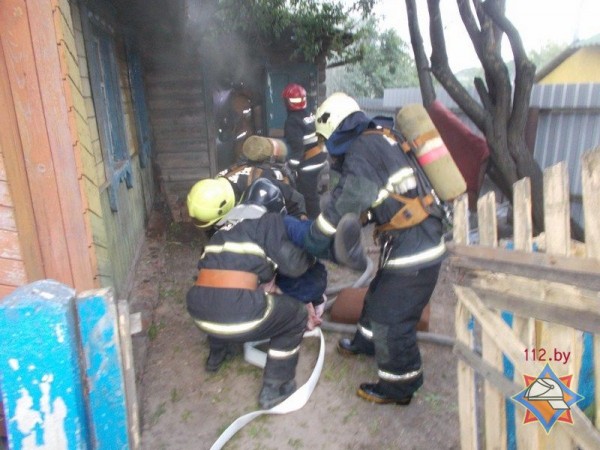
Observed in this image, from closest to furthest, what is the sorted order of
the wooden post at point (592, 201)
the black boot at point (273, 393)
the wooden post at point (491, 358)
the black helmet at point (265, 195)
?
1. the wooden post at point (592, 201)
2. the wooden post at point (491, 358)
3. the black boot at point (273, 393)
4. the black helmet at point (265, 195)

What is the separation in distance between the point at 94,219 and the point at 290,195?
215cm

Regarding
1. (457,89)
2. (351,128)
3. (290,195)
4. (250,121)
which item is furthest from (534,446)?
(250,121)

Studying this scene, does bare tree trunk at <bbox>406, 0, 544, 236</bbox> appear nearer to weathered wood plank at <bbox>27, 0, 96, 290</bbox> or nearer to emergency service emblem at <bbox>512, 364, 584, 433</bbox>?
emergency service emblem at <bbox>512, 364, 584, 433</bbox>

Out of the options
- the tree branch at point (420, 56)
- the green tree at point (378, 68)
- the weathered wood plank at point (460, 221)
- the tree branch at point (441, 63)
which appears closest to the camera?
the weathered wood plank at point (460, 221)

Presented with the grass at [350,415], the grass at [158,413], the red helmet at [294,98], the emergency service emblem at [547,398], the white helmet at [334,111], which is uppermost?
the red helmet at [294,98]

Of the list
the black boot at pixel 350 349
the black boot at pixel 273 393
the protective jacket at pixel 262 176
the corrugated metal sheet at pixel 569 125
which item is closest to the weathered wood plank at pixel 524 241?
the black boot at pixel 273 393

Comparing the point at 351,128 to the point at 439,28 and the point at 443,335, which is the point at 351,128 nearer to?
the point at 443,335

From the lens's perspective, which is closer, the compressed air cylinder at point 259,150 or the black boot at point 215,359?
the black boot at point 215,359

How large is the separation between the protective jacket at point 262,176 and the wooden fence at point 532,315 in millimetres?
2566

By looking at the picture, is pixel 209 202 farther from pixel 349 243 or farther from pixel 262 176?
pixel 262 176

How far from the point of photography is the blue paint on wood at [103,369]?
1.12m

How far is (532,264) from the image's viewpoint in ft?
5.26

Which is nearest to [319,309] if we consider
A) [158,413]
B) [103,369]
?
[158,413]

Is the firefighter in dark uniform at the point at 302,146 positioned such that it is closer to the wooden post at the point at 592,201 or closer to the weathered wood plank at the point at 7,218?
the weathered wood plank at the point at 7,218
